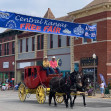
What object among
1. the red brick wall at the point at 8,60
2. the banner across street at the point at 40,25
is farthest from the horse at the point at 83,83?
the red brick wall at the point at 8,60

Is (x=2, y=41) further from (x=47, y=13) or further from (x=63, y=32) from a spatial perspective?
(x=63, y=32)

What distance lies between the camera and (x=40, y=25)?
913 inches

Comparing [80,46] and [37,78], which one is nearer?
[37,78]

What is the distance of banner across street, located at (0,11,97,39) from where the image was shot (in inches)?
829

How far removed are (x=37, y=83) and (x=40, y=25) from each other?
21.8 feet

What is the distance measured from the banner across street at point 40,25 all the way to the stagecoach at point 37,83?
13.3 ft

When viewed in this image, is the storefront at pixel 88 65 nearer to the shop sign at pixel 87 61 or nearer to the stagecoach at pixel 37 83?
the shop sign at pixel 87 61

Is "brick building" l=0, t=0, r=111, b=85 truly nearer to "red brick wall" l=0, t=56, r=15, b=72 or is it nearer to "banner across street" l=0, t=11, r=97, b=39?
"red brick wall" l=0, t=56, r=15, b=72

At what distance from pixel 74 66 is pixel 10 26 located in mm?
18894

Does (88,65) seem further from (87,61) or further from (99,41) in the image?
(99,41)

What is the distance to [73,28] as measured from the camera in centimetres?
2553

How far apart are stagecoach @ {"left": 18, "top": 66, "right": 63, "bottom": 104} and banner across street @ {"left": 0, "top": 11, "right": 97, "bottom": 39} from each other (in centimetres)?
406

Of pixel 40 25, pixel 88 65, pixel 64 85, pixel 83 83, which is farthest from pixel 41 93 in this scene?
pixel 88 65

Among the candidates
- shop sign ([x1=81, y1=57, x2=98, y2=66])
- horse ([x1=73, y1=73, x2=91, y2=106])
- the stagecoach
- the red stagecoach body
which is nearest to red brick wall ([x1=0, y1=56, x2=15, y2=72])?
shop sign ([x1=81, y1=57, x2=98, y2=66])
